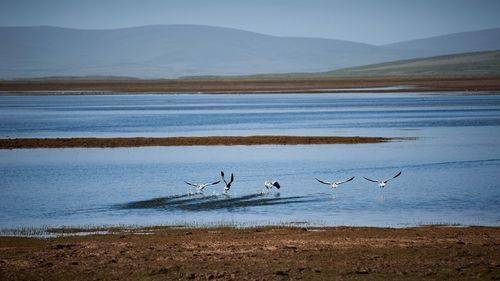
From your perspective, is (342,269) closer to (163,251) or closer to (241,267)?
(241,267)

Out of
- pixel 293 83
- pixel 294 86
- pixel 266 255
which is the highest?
pixel 293 83

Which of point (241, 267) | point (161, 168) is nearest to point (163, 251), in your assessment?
point (241, 267)

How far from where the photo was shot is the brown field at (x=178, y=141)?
4106cm

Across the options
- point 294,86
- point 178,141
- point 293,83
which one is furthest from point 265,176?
point 293,83

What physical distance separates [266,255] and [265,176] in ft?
48.1

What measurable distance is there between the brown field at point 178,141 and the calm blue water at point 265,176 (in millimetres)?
1514

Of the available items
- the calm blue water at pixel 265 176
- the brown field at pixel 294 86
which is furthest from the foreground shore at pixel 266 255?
the brown field at pixel 294 86

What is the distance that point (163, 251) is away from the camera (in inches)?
602

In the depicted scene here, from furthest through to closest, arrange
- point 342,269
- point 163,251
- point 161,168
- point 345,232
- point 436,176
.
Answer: point 161,168 → point 436,176 → point 345,232 → point 163,251 → point 342,269

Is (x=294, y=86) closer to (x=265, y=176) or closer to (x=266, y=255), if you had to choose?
(x=265, y=176)

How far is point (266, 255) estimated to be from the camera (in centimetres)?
1466

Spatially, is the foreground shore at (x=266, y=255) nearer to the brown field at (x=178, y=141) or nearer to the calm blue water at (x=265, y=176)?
the calm blue water at (x=265, y=176)

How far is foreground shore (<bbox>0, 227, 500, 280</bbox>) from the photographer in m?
13.3

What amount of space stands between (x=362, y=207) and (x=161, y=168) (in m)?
12.3
